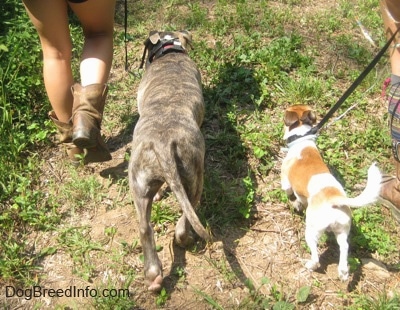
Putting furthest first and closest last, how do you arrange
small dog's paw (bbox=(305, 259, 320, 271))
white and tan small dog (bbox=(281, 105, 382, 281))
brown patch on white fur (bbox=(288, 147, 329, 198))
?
brown patch on white fur (bbox=(288, 147, 329, 198))
small dog's paw (bbox=(305, 259, 320, 271))
white and tan small dog (bbox=(281, 105, 382, 281))

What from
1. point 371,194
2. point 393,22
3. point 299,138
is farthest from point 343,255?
point 393,22

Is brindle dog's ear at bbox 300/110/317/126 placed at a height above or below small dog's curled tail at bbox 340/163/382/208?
above

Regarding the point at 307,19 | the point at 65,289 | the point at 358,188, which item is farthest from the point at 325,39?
the point at 65,289

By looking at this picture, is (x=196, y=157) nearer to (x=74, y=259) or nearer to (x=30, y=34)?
(x=74, y=259)

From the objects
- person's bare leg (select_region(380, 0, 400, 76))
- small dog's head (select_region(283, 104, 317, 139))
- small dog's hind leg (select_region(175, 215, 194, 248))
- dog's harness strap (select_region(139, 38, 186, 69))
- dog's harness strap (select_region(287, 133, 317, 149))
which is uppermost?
person's bare leg (select_region(380, 0, 400, 76))

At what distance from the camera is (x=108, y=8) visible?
3592mm

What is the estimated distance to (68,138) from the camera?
12.8ft

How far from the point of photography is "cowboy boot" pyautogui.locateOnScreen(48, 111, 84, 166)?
3.83 m

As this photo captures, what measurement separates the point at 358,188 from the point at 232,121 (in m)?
1.40

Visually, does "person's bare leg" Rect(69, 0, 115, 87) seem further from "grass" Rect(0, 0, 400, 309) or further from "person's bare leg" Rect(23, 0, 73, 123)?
"grass" Rect(0, 0, 400, 309)

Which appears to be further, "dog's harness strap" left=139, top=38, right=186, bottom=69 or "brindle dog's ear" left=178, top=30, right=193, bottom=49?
"brindle dog's ear" left=178, top=30, right=193, bottom=49

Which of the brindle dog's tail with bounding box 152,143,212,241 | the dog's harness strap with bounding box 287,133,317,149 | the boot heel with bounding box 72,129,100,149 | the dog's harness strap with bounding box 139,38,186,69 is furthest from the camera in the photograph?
the dog's harness strap with bounding box 139,38,186,69

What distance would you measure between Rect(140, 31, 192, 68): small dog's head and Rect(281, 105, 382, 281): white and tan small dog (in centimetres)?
134

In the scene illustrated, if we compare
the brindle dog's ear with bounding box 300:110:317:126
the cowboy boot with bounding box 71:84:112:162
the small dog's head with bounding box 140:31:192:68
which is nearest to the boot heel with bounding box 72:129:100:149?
the cowboy boot with bounding box 71:84:112:162
